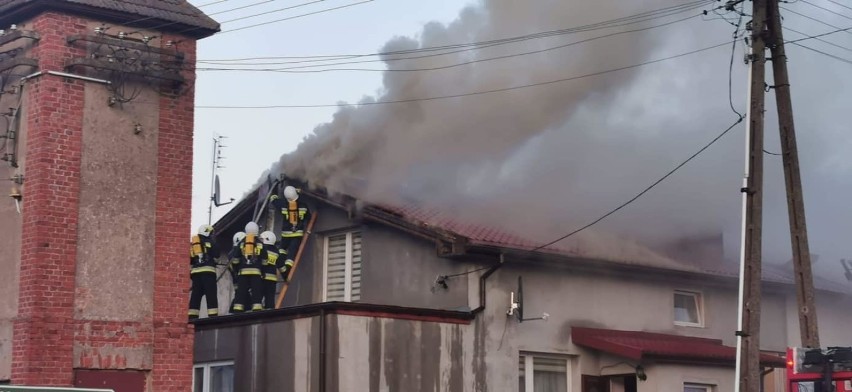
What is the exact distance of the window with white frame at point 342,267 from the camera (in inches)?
858

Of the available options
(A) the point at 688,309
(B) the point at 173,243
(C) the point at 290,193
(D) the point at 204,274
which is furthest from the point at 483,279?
(B) the point at 173,243

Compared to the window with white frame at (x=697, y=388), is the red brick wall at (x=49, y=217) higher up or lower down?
higher up

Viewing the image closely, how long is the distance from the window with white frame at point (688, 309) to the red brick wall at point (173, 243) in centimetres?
1037

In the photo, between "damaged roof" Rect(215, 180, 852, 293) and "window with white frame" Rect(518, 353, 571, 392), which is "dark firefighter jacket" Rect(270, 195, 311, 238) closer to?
"damaged roof" Rect(215, 180, 852, 293)

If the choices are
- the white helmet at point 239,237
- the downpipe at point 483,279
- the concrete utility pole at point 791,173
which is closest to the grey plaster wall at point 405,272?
the downpipe at point 483,279

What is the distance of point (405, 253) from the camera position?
20688mm

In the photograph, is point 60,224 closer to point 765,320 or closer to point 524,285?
point 524,285

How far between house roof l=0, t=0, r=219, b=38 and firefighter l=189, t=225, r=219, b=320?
5839 mm

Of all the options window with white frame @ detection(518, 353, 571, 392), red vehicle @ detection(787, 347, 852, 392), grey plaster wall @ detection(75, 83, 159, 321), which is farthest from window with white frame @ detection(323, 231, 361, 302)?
red vehicle @ detection(787, 347, 852, 392)

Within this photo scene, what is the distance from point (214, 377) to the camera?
20359 millimetres

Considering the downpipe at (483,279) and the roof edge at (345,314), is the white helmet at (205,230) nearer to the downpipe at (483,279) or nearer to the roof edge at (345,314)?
the roof edge at (345,314)

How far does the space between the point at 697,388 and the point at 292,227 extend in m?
7.79

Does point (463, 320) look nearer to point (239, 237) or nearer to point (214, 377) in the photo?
point (214, 377)

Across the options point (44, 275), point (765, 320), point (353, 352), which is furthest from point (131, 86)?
point (765, 320)
